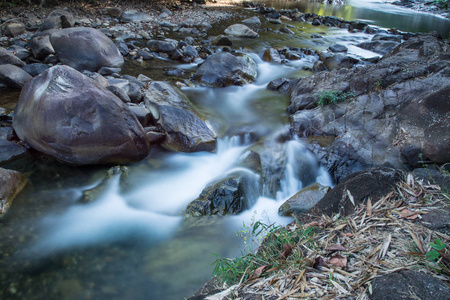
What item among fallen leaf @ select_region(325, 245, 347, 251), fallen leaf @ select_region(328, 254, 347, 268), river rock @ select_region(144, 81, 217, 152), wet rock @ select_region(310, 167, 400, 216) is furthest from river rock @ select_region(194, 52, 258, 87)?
fallen leaf @ select_region(328, 254, 347, 268)

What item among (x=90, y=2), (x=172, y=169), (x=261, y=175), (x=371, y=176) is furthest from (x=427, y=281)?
(x=90, y=2)

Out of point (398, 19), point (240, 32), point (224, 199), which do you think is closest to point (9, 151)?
point (224, 199)

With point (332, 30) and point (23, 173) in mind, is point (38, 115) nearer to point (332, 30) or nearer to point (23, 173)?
point (23, 173)

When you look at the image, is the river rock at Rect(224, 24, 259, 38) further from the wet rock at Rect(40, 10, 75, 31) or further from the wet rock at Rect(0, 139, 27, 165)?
the wet rock at Rect(0, 139, 27, 165)

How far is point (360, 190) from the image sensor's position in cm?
305

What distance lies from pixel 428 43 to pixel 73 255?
438 inches

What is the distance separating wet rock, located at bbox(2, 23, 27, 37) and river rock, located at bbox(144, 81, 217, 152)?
27.6 feet

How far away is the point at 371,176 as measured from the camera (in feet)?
10.2

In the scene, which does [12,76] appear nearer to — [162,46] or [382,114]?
[162,46]

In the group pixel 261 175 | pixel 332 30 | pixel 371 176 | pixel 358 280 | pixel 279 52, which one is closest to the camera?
pixel 358 280

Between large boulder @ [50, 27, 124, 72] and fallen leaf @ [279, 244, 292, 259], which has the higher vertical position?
large boulder @ [50, 27, 124, 72]

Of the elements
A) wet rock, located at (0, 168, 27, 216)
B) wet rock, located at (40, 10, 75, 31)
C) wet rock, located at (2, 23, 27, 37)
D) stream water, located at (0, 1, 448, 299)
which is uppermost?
wet rock, located at (40, 10, 75, 31)

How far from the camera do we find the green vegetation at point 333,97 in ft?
23.1

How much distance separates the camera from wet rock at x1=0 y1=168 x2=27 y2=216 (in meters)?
4.60
